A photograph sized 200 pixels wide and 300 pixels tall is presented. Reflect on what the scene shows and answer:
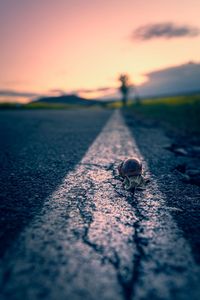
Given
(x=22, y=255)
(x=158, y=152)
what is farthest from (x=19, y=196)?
(x=158, y=152)

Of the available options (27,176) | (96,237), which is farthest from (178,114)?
(96,237)

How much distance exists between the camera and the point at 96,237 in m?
1.80

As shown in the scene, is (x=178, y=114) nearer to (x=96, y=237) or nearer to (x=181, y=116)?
(x=181, y=116)

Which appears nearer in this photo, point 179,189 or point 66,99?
point 179,189

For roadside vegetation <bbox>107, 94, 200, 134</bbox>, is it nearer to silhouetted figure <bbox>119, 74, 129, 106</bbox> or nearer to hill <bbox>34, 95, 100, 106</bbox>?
silhouetted figure <bbox>119, 74, 129, 106</bbox>

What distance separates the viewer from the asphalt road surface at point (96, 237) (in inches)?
52.1

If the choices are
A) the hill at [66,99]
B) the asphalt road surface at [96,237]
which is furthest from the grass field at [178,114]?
the hill at [66,99]

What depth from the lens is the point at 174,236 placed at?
72.1 inches

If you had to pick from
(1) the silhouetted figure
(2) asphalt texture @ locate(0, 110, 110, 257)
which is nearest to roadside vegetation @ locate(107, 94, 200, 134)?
(2) asphalt texture @ locate(0, 110, 110, 257)

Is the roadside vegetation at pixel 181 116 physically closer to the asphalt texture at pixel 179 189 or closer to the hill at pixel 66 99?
the asphalt texture at pixel 179 189

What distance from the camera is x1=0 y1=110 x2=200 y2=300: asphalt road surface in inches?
52.1

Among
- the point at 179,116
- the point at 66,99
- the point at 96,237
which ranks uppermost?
the point at 66,99

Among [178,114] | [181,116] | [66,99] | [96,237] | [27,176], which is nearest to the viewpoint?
[96,237]

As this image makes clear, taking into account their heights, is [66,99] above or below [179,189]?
above
